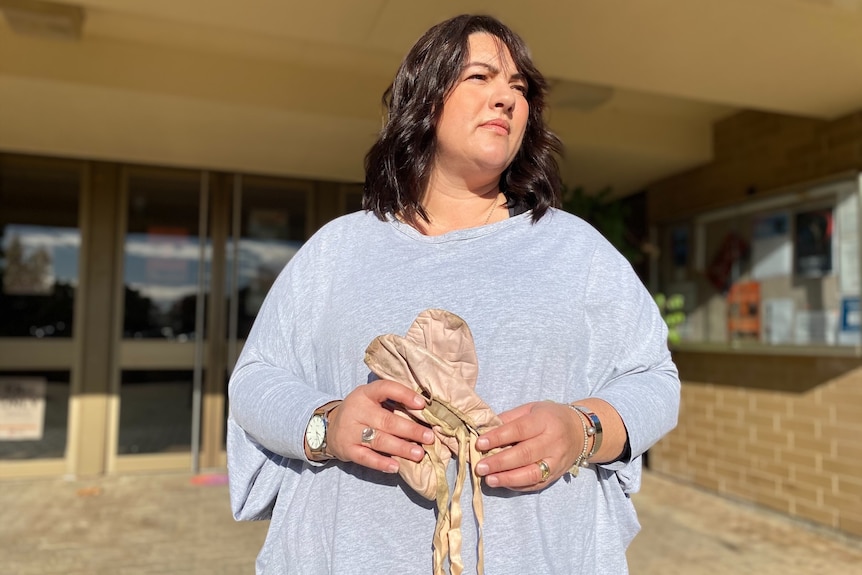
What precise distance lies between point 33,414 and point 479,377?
5835mm

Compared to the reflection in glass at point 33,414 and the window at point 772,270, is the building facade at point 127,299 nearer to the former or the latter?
the reflection in glass at point 33,414

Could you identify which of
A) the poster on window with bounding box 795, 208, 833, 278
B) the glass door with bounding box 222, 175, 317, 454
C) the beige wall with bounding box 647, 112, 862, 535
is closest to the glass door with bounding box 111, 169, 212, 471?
the glass door with bounding box 222, 175, 317, 454

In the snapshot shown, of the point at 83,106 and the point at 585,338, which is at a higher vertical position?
the point at 83,106

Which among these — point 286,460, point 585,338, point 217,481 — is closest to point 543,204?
point 585,338

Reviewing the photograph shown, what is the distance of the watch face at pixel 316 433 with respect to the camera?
948 millimetres

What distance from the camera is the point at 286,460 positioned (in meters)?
1.12

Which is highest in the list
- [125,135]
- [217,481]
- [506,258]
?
[125,135]

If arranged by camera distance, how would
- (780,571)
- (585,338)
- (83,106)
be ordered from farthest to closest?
(83,106)
(780,571)
(585,338)

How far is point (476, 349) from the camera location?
0.99 meters

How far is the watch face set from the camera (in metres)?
0.95

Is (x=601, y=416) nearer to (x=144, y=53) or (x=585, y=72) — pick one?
(x=585, y=72)

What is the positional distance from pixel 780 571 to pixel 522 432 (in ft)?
12.4

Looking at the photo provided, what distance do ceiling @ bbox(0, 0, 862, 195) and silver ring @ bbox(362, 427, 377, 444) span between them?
195 cm

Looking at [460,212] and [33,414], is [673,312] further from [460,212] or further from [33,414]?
[33,414]
